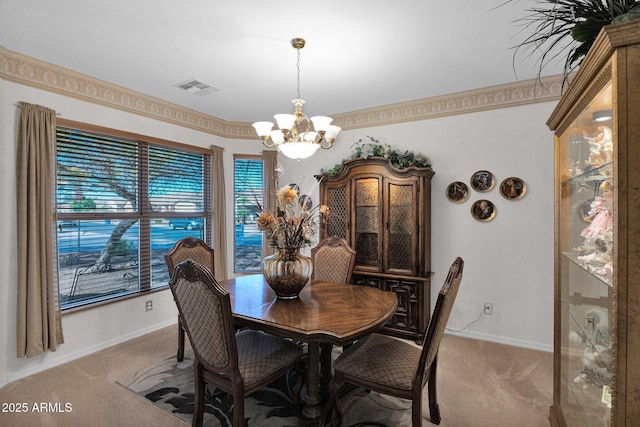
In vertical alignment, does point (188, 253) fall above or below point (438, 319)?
above

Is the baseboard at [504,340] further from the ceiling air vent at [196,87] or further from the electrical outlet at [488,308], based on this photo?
the ceiling air vent at [196,87]

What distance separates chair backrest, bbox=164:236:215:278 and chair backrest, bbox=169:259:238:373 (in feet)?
3.93

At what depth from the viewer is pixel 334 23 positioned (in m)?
2.21

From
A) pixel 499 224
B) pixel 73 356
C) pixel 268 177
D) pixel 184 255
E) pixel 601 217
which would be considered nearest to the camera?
pixel 601 217

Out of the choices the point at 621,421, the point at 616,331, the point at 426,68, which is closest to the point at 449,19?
the point at 426,68

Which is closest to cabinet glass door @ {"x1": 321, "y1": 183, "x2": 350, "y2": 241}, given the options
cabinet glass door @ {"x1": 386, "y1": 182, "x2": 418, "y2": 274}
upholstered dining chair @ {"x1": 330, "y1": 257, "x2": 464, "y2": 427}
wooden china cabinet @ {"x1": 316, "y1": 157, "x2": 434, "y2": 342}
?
wooden china cabinet @ {"x1": 316, "y1": 157, "x2": 434, "y2": 342}

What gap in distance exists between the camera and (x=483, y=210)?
135 inches

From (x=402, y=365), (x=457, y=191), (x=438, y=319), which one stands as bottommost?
(x=402, y=365)

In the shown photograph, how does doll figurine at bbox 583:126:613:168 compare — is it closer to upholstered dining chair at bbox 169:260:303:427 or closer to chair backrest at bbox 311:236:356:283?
upholstered dining chair at bbox 169:260:303:427

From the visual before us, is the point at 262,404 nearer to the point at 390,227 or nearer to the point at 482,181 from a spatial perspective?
the point at 390,227

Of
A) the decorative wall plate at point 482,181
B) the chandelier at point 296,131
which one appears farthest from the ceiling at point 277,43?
the decorative wall plate at point 482,181

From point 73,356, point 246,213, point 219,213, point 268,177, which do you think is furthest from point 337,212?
point 73,356

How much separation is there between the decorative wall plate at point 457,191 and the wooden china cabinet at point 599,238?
1576 millimetres

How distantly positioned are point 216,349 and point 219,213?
279 centimetres
